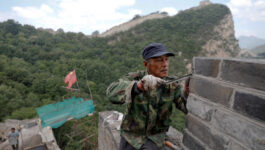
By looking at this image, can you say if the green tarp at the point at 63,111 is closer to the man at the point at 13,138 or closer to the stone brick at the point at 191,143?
the man at the point at 13,138

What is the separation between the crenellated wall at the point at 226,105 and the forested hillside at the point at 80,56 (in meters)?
12.5

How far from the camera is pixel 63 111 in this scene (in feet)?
29.6

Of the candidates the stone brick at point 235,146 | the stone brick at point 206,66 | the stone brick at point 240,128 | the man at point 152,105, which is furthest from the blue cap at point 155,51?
the stone brick at point 235,146

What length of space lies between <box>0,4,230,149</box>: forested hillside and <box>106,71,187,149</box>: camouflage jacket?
11.7 m

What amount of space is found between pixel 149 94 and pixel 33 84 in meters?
23.9

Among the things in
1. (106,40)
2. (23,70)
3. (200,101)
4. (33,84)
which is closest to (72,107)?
(200,101)

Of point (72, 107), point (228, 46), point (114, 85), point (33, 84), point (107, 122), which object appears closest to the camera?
point (114, 85)

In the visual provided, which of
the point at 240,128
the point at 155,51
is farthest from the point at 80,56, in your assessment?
the point at 240,128

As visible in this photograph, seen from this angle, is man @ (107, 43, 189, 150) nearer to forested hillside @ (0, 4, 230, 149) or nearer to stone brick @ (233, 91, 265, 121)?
stone brick @ (233, 91, 265, 121)

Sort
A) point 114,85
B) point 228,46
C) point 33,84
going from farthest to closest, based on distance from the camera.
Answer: point 228,46 → point 33,84 → point 114,85

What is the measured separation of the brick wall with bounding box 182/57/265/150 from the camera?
34.2 inches

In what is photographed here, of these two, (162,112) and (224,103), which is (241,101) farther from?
(162,112)

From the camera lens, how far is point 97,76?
82.4ft

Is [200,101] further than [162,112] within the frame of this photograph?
No
